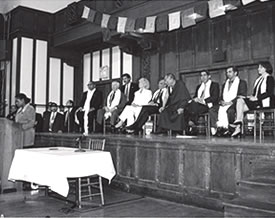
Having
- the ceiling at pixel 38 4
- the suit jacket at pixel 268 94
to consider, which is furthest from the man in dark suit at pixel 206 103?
the ceiling at pixel 38 4

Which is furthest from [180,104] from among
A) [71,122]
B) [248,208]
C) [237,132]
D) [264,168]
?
[71,122]

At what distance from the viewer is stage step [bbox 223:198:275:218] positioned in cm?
285

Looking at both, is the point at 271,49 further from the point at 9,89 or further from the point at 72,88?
the point at 9,89

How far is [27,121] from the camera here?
18.9 ft

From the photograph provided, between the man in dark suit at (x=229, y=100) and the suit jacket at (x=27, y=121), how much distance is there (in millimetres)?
3220

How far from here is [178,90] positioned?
578 centimetres

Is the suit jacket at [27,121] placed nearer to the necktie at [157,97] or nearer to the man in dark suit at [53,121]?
the necktie at [157,97]

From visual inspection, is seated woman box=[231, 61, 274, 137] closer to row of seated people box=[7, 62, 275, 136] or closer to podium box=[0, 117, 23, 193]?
row of seated people box=[7, 62, 275, 136]

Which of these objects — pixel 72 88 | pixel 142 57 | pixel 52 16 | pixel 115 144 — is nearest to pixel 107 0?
pixel 142 57

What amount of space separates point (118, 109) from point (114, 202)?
117 inches

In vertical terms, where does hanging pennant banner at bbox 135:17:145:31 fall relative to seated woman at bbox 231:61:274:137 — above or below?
above

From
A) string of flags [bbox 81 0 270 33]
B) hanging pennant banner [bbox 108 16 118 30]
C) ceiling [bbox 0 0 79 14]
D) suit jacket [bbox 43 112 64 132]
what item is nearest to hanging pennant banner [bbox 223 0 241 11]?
string of flags [bbox 81 0 270 33]

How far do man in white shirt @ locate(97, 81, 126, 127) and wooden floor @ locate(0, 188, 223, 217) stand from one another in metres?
2.54

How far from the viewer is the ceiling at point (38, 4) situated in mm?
10031
